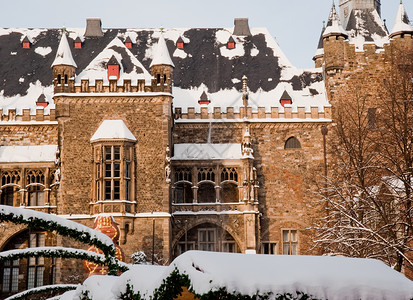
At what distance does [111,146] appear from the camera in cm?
3053

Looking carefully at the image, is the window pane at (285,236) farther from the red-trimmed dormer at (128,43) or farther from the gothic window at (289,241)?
the red-trimmed dormer at (128,43)

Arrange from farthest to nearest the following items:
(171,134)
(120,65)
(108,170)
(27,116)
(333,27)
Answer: (333,27), (27,116), (171,134), (120,65), (108,170)

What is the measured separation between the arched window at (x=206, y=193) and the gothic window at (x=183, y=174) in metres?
0.86

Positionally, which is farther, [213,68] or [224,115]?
[213,68]

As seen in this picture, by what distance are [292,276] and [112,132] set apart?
77.1ft

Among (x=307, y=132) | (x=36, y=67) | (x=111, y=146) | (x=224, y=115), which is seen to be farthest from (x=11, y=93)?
(x=307, y=132)

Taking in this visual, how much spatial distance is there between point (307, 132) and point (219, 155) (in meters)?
4.42

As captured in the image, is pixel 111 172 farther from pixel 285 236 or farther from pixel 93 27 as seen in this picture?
pixel 93 27

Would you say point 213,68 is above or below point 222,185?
above

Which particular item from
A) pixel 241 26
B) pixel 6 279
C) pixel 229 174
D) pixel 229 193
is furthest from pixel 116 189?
pixel 241 26

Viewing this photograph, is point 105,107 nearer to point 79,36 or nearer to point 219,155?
point 219,155

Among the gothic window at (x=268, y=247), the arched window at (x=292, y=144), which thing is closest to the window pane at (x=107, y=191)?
the gothic window at (x=268, y=247)

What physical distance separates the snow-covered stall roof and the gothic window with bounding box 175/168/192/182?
11.0 feet

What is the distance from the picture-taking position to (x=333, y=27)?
35.8 meters
